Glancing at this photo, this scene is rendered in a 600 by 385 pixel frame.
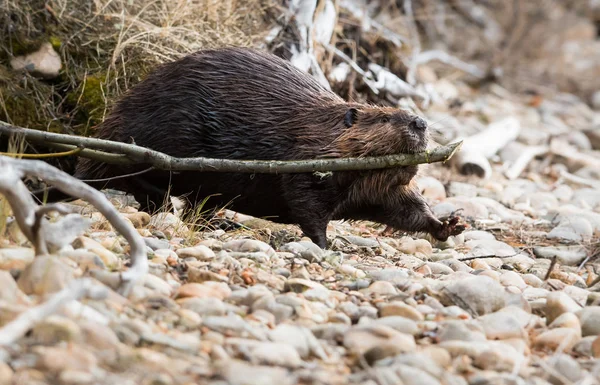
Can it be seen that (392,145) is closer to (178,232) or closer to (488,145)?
(178,232)

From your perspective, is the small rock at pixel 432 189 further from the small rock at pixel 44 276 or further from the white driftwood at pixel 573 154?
the small rock at pixel 44 276

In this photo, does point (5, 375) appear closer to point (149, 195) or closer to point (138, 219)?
point (138, 219)

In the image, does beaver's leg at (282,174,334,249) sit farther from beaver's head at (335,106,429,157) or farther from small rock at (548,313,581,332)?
small rock at (548,313,581,332)

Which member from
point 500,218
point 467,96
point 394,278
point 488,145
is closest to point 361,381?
point 394,278

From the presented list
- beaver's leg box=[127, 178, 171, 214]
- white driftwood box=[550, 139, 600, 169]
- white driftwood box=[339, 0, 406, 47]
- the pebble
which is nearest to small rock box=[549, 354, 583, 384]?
the pebble

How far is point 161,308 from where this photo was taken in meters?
2.83

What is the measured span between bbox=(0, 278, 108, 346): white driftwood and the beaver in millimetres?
2033

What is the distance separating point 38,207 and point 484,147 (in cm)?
564

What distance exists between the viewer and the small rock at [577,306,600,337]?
3.22 m

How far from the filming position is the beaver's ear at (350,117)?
455cm

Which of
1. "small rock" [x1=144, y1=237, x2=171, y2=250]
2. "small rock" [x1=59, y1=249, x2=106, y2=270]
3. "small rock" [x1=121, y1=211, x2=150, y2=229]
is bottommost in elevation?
"small rock" [x1=121, y1=211, x2=150, y2=229]

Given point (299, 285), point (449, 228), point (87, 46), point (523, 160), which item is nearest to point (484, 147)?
point (523, 160)

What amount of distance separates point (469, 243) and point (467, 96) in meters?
6.29

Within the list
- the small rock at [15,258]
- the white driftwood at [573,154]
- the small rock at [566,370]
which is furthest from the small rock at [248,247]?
the white driftwood at [573,154]
